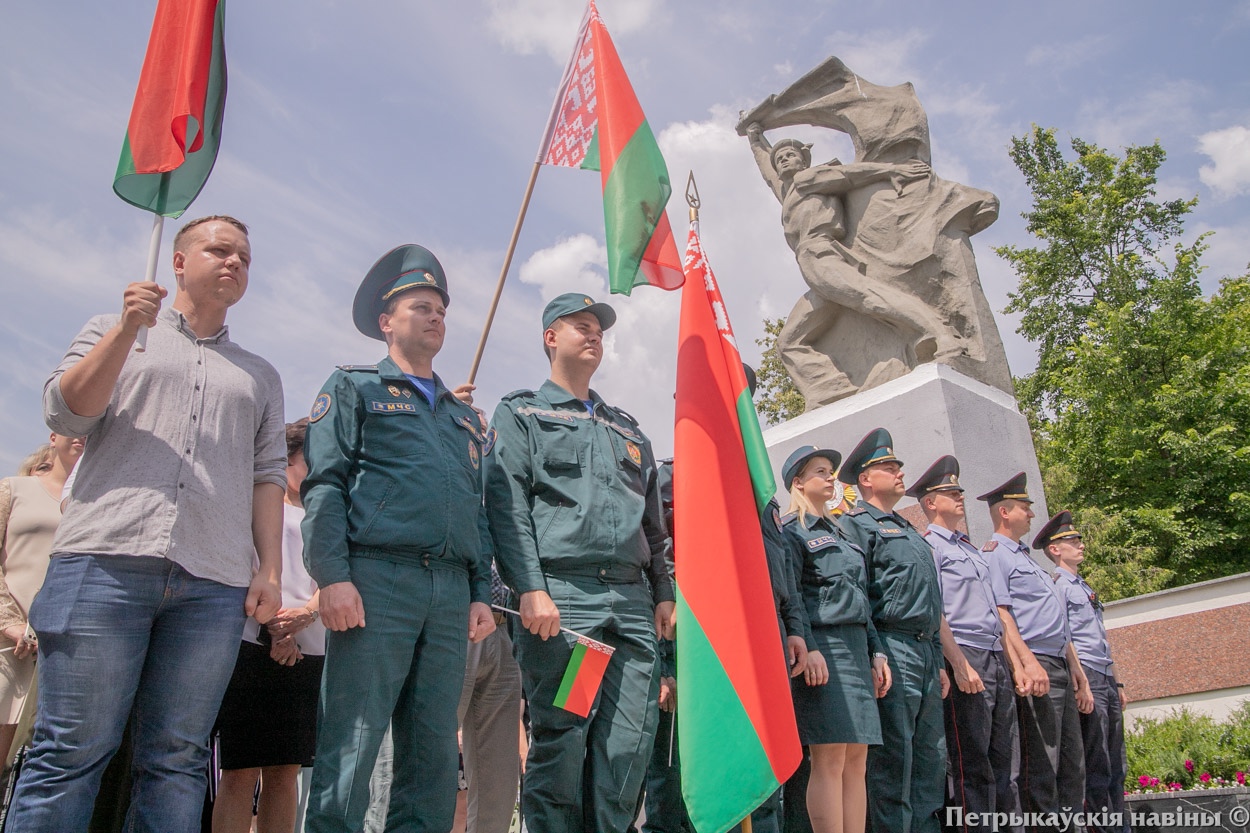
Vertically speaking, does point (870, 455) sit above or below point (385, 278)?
below

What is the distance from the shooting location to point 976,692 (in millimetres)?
4918

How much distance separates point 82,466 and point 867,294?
23.9ft

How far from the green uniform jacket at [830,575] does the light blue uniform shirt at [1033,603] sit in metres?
1.46

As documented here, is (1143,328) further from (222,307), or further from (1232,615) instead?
(222,307)

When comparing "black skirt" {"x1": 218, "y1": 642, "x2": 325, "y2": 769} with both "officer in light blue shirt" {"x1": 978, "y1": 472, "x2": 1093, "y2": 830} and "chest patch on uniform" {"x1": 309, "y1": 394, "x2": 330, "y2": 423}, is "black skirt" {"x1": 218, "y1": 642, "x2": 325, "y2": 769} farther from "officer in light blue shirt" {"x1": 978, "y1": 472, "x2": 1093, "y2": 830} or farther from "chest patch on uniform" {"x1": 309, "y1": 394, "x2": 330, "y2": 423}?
"officer in light blue shirt" {"x1": 978, "y1": 472, "x2": 1093, "y2": 830}

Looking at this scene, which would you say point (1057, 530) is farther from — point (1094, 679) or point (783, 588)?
point (783, 588)

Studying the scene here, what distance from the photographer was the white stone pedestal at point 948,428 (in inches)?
284

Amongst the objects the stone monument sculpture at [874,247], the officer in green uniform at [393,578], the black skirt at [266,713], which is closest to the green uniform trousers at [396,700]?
the officer in green uniform at [393,578]

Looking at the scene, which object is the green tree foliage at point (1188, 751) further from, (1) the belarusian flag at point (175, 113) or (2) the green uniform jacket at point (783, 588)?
(1) the belarusian flag at point (175, 113)

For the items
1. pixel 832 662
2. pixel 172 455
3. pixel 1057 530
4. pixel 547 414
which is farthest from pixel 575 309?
pixel 1057 530

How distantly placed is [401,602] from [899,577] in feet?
8.67

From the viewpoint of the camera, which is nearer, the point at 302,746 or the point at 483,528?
the point at 483,528

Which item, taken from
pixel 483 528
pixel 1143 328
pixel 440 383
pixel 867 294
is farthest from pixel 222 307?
pixel 1143 328

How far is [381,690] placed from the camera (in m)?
2.69
